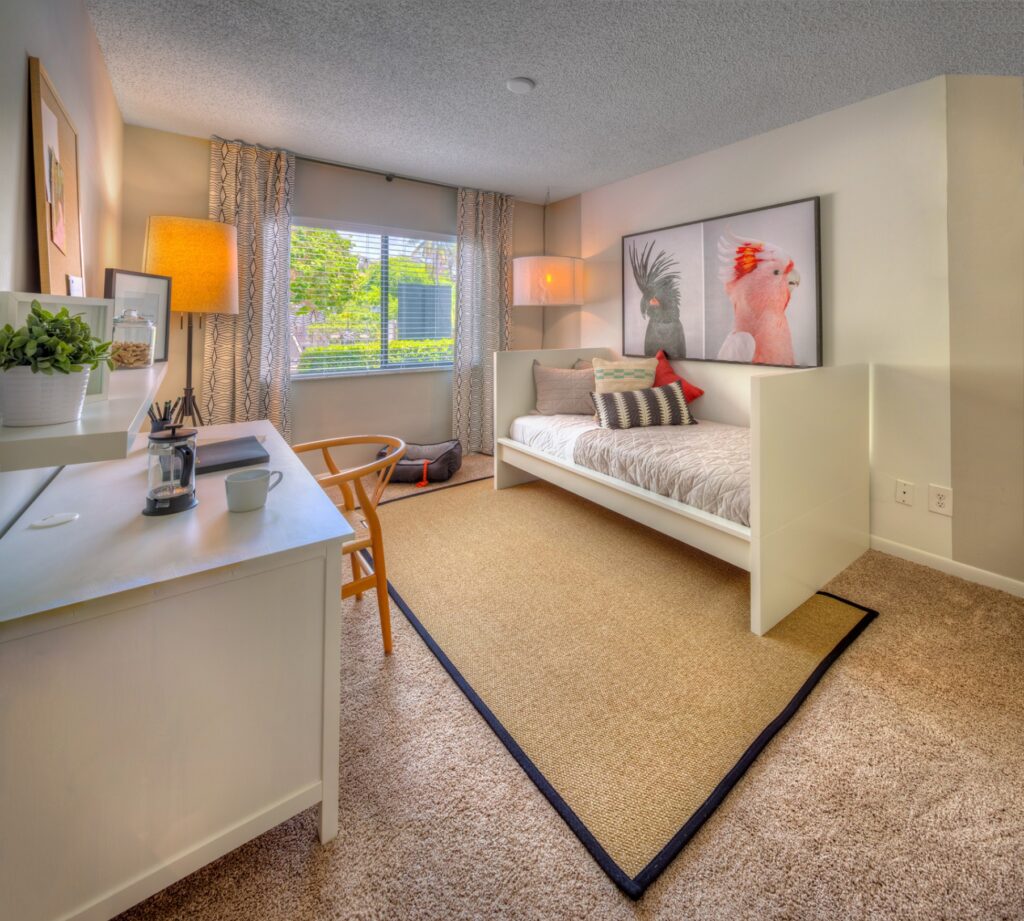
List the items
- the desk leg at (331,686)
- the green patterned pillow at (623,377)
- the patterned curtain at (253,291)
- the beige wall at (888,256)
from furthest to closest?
the green patterned pillow at (623,377) < the patterned curtain at (253,291) < the beige wall at (888,256) < the desk leg at (331,686)

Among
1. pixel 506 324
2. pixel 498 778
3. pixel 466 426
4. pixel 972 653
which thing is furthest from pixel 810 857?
pixel 506 324

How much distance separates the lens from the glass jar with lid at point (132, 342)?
169 centimetres

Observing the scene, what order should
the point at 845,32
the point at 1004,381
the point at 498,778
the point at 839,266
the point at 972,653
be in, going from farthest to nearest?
the point at 839,266
the point at 1004,381
the point at 845,32
the point at 972,653
the point at 498,778

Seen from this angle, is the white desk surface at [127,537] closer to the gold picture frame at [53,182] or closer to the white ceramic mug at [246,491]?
the white ceramic mug at [246,491]

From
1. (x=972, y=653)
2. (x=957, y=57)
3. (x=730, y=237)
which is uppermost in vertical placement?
(x=957, y=57)

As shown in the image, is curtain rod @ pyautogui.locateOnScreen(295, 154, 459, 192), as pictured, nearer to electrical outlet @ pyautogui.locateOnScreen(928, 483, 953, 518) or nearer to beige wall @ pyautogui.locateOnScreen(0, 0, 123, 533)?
beige wall @ pyautogui.locateOnScreen(0, 0, 123, 533)

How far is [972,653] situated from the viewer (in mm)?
1890

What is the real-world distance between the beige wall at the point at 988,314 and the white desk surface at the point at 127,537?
277 centimetres

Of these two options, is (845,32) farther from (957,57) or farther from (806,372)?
(806,372)

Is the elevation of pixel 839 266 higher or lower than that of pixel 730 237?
lower

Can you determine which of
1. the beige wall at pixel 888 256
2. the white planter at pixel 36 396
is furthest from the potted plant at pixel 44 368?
the beige wall at pixel 888 256

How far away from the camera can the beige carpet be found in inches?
43.1

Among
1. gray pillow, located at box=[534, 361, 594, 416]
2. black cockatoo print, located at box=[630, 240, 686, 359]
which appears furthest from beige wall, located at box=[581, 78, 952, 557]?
gray pillow, located at box=[534, 361, 594, 416]

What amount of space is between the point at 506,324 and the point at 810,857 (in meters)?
4.14
